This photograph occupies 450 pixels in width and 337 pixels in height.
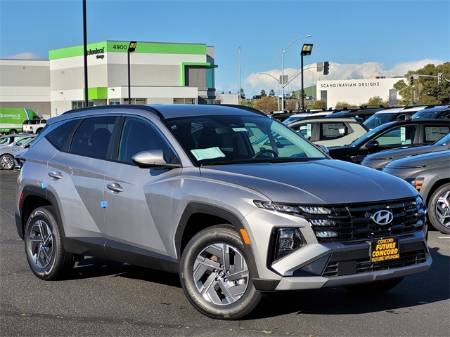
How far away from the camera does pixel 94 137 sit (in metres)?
6.50

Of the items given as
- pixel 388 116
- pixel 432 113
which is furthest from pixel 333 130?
pixel 388 116

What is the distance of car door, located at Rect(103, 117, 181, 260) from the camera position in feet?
17.9

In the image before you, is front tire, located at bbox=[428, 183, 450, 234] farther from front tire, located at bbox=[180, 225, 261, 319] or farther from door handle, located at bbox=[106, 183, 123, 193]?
door handle, located at bbox=[106, 183, 123, 193]

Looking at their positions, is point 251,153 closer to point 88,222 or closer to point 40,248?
point 88,222

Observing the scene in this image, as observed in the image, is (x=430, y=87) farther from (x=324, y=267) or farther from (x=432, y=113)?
(x=324, y=267)

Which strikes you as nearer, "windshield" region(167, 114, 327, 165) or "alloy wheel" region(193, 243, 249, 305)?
"alloy wheel" region(193, 243, 249, 305)

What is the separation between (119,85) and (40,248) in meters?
83.5

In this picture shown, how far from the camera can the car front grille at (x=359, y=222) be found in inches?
183

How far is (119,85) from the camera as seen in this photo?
88500mm

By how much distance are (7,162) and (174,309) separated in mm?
22615

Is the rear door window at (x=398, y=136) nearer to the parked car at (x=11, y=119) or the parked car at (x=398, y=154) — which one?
the parked car at (x=398, y=154)

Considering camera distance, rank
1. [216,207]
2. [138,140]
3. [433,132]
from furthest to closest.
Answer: [433,132] → [138,140] → [216,207]

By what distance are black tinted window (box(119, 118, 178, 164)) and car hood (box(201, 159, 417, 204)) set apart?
71 cm

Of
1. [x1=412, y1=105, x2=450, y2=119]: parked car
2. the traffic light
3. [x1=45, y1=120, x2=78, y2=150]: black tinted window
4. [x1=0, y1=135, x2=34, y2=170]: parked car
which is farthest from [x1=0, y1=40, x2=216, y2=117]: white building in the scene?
[x1=45, y1=120, x2=78, y2=150]: black tinted window
